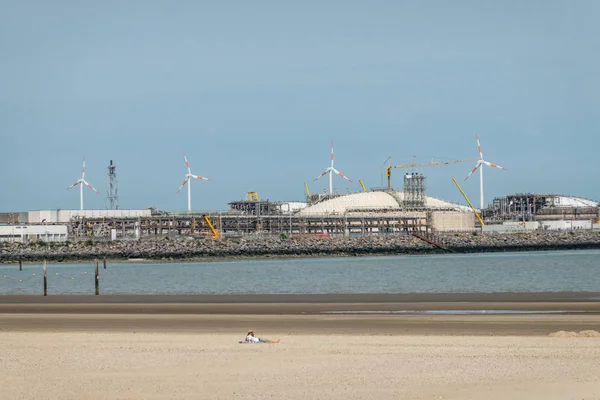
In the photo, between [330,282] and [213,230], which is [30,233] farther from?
[330,282]

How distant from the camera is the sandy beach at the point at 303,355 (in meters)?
22.2

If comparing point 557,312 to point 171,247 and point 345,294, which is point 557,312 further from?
point 171,247

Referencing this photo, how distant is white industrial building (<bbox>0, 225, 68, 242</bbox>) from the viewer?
7185 inches

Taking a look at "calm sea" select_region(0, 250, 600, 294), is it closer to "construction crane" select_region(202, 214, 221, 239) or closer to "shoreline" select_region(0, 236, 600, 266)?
"shoreline" select_region(0, 236, 600, 266)

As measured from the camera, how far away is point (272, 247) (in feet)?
503

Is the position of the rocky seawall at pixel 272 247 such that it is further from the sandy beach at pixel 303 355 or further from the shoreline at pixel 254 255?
the sandy beach at pixel 303 355

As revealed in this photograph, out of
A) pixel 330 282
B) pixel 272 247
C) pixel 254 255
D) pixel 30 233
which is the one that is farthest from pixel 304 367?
pixel 30 233

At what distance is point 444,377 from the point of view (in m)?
23.4

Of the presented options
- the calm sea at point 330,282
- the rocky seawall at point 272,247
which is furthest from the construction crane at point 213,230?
the calm sea at point 330,282

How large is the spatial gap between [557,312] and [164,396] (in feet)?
73.8

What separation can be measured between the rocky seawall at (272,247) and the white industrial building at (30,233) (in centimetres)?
1973

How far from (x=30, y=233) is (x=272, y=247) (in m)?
53.6

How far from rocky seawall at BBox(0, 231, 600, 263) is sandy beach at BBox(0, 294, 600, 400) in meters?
100

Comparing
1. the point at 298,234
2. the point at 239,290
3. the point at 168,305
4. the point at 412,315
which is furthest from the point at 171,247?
the point at 412,315
